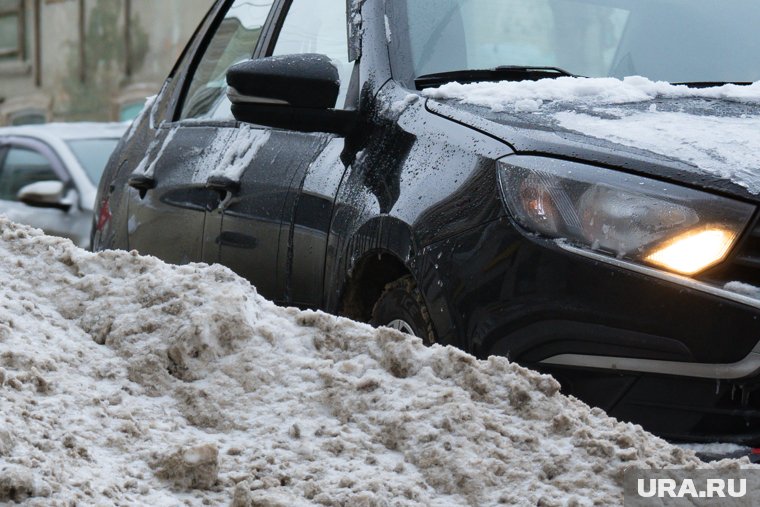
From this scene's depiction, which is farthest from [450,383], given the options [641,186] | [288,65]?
[288,65]

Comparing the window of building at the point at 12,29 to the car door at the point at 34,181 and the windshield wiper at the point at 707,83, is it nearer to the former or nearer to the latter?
the car door at the point at 34,181

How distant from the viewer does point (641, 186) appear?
3.36 metres

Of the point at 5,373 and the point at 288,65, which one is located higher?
the point at 288,65

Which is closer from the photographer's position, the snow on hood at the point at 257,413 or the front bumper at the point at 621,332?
the snow on hood at the point at 257,413

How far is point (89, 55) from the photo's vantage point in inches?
1086

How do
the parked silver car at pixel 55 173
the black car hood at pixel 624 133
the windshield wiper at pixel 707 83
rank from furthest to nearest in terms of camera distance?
the parked silver car at pixel 55 173 → the windshield wiper at pixel 707 83 → the black car hood at pixel 624 133

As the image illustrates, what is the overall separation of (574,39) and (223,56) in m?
1.73

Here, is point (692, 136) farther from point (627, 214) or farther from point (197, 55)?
point (197, 55)

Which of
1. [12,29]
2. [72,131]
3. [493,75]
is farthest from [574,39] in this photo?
[12,29]

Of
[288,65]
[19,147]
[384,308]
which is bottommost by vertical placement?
[19,147]

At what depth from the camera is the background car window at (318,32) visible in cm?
476

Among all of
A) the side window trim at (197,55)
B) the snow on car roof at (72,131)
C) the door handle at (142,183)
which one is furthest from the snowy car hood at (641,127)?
the snow on car roof at (72,131)

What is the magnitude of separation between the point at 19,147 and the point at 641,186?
32.2 ft

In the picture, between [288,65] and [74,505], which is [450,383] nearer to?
[74,505]
